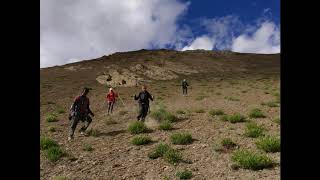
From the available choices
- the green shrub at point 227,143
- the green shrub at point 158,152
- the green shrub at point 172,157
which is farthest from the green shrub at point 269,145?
the green shrub at point 158,152

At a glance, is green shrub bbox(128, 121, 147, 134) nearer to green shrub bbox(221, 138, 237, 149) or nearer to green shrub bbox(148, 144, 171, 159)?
green shrub bbox(148, 144, 171, 159)

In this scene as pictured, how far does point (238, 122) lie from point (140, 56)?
69501 millimetres

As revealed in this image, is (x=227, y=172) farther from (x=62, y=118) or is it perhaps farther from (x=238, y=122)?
(x=62, y=118)

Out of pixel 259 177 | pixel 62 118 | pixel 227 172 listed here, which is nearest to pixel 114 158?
pixel 227 172

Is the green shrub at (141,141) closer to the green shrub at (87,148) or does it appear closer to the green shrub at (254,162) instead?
the green shrub at (87,148)

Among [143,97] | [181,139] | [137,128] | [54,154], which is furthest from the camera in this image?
[143,97]

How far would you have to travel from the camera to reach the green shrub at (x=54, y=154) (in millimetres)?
12823

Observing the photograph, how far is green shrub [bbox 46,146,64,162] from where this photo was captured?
1282 centimetres

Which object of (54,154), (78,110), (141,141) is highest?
(78,110)

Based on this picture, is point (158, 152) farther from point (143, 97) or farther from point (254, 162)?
point (143, 97)

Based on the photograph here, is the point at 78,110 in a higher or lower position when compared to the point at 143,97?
lower

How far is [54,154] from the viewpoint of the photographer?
13125 millimetres

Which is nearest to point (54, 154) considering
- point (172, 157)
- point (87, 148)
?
point (87, 148)

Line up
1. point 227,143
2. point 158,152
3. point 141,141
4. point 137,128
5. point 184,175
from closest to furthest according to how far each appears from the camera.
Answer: point 184,175 → point 158,152 → point 227,143 → point 141,141 → point 137,128
